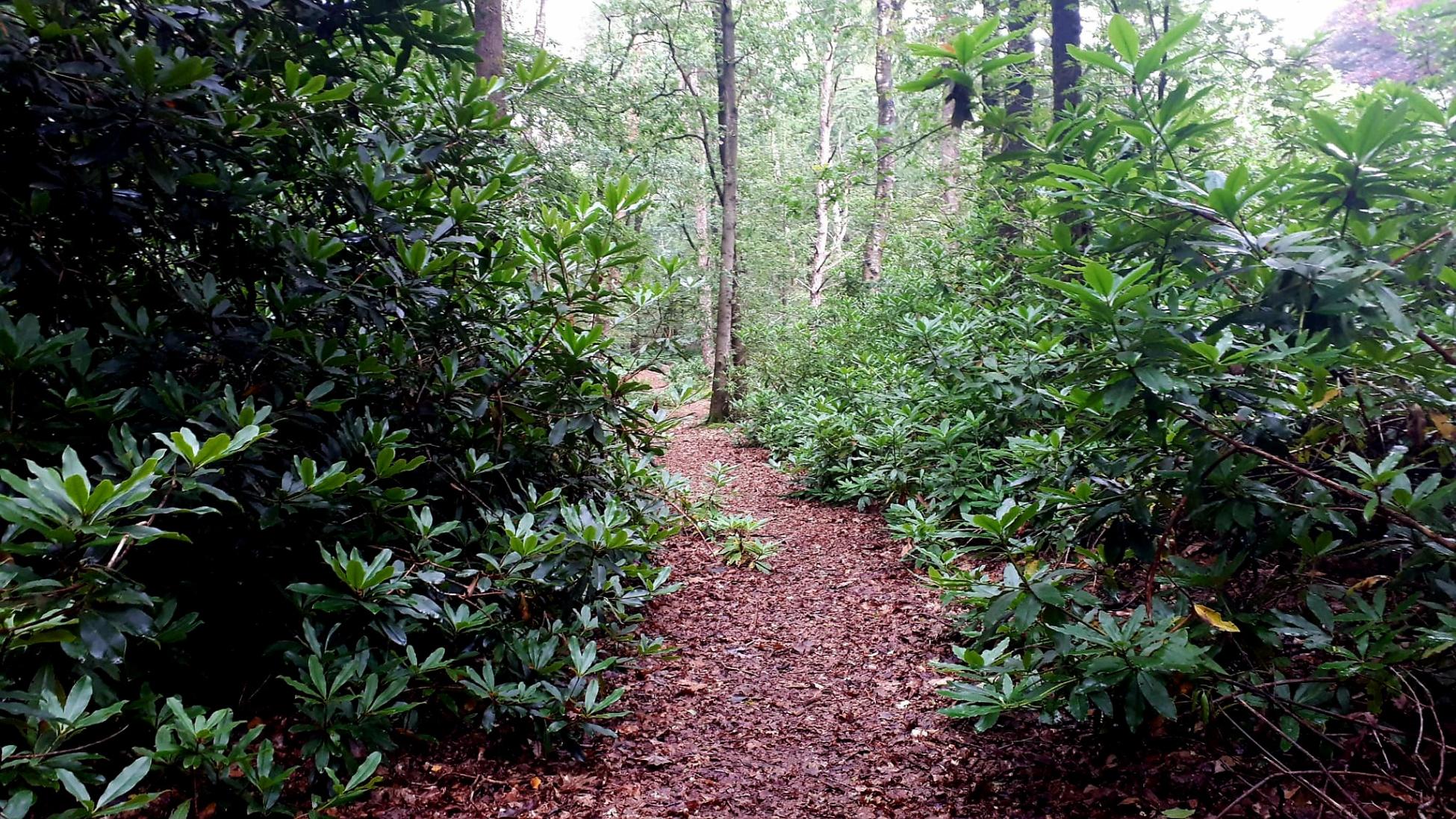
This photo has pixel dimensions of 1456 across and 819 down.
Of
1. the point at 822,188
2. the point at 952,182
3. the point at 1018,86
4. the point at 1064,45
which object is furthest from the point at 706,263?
the point at 1064,45

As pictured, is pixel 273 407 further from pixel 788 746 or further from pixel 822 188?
pixel 822 188

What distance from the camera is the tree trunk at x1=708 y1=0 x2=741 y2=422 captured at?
11.4m

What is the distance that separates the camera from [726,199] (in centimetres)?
1199

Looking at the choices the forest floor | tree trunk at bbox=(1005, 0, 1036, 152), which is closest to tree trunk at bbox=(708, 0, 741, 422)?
tree trunk at bbox=(1005, 0, 1036, 152)

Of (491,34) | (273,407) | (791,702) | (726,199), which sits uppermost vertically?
→ (491,34)

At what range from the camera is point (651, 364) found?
11.6 ft

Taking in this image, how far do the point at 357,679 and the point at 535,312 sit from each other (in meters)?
1.74

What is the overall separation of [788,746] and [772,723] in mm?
189

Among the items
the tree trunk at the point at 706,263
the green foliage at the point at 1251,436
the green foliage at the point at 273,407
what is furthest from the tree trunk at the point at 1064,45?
the tree trunk at the point at 706,263

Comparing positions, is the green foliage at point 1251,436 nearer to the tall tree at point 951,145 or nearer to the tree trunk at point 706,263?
the tall tree at point 951,145

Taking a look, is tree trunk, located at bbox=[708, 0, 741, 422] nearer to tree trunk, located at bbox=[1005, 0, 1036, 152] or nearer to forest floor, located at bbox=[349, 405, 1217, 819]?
tree trunk, located at bbox=[1005, 0, 1036, 152]

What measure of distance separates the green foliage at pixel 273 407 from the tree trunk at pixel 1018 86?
1671 millimetres

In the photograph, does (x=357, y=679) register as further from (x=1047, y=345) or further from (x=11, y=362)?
(x=1047, y=345)

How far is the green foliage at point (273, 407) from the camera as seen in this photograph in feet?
5.38
